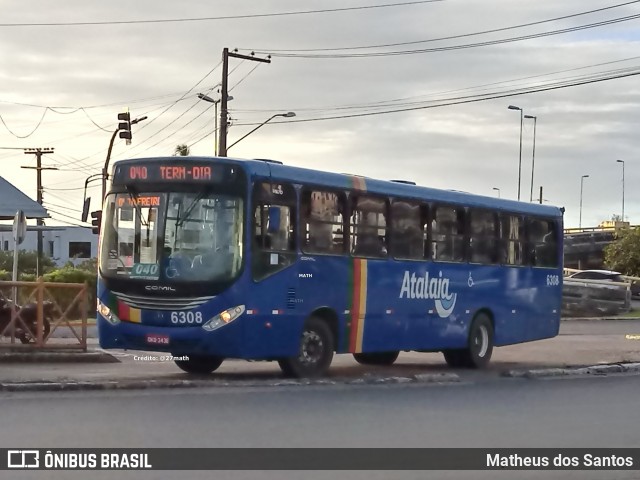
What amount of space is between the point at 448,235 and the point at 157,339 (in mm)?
6917

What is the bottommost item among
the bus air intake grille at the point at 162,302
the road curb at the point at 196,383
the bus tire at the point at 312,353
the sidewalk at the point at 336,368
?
the sidewalk at the point at 336,368

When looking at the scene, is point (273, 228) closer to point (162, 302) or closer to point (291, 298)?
point (291, 298)

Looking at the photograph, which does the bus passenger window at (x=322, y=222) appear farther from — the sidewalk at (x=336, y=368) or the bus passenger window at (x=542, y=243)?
the bus passenger window at (x=542, y=243)

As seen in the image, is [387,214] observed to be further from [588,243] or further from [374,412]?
[588,243]

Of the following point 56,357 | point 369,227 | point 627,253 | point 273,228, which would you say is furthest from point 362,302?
point 627,253

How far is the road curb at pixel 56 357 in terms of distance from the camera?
2075cm

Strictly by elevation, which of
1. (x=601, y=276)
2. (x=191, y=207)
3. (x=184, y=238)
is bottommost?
(x=601, y=276)

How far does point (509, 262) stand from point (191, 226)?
8911mm

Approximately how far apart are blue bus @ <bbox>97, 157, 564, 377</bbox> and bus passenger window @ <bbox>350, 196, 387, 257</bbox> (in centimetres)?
2

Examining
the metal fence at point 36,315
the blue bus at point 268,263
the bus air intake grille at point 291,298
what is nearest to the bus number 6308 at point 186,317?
the blue bus at point 268,263

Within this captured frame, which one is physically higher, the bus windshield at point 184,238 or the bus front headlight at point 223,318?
the bus windshield at point 184,238

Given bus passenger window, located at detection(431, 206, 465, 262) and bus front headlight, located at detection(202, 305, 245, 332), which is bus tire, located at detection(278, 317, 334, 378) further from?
bus passenger window, located at detection(431, 206, 465, 262)

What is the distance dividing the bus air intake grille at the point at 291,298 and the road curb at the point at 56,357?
180 inches

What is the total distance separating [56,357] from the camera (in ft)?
69.3
